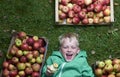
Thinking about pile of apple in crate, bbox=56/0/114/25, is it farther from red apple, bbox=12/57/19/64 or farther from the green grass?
red apple, bbox=12/57/19/64

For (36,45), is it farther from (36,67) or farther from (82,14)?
(82,14)

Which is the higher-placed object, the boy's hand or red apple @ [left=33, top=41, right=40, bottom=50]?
red apple @ [left=33, top=41, right=40, bottom=50]

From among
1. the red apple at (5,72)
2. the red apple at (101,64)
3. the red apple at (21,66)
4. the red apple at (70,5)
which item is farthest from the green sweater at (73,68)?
the red apple at (70,5)

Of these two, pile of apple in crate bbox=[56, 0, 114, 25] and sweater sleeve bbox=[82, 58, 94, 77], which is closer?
sweater sleeve bbox=[82, 58, 94, 77]

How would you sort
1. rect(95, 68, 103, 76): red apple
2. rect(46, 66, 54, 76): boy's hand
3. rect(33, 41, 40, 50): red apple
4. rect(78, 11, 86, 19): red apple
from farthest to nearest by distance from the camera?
rect(78, 11, 86, 19): red apple → rect(33, 41, 40, 50): red apple → rect(95, 68, 103, 76): red apple → rect(46, 66, 54, 76): boy's hand

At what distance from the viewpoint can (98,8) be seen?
16.5ft

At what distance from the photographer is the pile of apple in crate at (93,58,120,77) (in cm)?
466

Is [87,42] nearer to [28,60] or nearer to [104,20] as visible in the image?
[104,20]

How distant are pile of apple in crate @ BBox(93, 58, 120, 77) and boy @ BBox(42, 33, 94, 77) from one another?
0.09 m

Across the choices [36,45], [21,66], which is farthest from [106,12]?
[21,66]

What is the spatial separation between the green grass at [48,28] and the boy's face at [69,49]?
0.32 meters

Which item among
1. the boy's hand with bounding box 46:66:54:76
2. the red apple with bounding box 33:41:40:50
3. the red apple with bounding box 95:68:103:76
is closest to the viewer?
the boy's hand with bounding box 46:66:54:76

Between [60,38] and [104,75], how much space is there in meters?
0.66

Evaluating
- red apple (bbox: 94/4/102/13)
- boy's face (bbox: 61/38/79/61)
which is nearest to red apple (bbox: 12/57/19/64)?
boy's face (bbox: 61/38/79/61)
